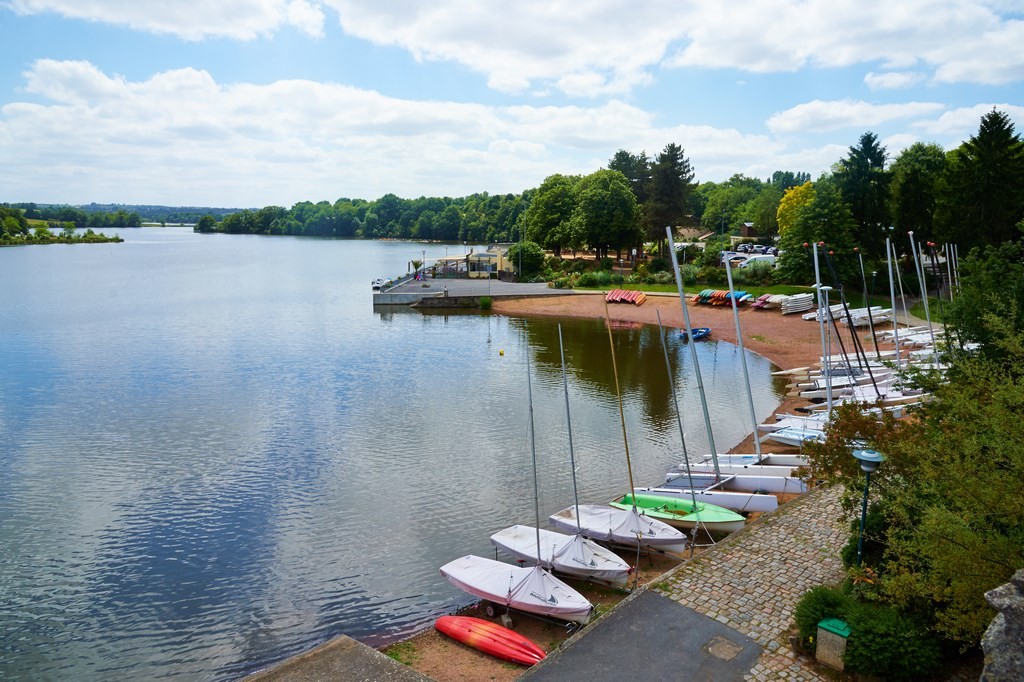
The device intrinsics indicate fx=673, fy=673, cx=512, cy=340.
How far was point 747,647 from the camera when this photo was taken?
12.0m

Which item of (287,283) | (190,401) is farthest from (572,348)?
(287,283)

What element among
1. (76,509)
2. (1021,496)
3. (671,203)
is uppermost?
(671,203)

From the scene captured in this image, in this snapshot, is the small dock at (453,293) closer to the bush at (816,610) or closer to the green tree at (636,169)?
the green tree at (636,169)

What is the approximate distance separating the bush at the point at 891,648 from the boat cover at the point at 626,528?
6783 mm

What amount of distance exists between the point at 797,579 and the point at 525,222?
91.2 meters

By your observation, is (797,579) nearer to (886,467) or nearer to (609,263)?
(886,467)

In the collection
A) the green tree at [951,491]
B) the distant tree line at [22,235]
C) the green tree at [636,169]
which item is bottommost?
the green tree at [951,491]

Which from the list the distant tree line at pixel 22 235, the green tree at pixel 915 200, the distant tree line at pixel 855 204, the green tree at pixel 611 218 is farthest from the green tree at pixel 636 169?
the distant tree line at pixel 22 235

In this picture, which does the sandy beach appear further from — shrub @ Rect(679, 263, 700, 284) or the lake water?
the lake water

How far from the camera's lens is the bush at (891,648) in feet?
34.7

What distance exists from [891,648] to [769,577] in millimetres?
3699

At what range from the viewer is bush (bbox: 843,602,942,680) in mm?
10562

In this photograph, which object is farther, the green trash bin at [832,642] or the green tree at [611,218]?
the green tree at [611,218]

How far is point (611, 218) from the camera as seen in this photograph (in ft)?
255
